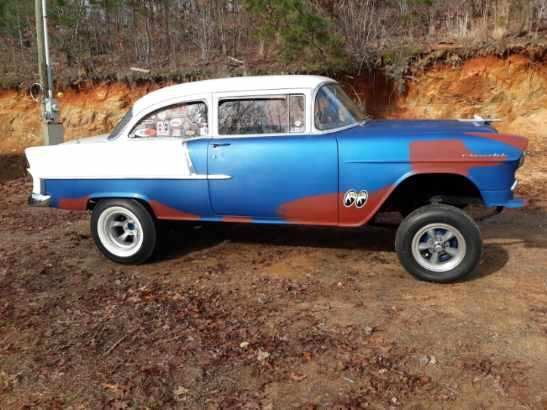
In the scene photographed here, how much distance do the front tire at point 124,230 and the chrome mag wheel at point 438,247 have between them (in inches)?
99.2

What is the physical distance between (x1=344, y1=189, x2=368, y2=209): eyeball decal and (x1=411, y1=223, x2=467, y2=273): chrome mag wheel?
1.76 feet

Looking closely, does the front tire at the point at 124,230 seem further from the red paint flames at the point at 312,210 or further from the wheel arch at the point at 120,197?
the red paint flames at the point at 312,210

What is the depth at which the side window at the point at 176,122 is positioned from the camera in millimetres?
5059

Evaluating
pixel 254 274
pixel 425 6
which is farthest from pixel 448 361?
pixel 425 6

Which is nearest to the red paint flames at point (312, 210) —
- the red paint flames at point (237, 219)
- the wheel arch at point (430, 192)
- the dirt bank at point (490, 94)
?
the red paint flames at point (237, 219)

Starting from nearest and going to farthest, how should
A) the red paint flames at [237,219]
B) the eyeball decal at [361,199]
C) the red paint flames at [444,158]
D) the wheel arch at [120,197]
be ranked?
the red paint flames at [444,158]
the eyeball decal at [361,199]
the red paint flames at [237,219]
the wheel arch at [120,197]

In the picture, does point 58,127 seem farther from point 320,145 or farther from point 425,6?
point 425,6

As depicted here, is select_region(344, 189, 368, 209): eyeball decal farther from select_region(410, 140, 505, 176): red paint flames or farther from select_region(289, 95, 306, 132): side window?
select_region(289, 95, 306, 132): side window

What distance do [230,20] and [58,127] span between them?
232 inches

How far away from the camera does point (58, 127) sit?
1027cm

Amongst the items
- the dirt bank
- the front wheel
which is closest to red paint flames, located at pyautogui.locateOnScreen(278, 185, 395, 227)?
the front wheel

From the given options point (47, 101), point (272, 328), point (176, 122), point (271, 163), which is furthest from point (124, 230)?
point (47, 101)

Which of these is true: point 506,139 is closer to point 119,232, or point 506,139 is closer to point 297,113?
point 297,113

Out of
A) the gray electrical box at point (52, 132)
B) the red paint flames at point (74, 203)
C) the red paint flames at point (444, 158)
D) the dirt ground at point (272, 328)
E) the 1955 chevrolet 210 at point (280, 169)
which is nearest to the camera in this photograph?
the dirt ground at point (272, 328)
